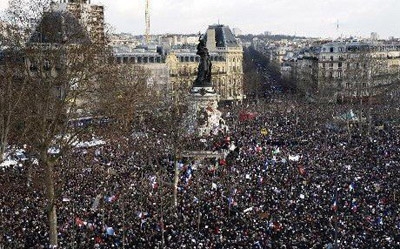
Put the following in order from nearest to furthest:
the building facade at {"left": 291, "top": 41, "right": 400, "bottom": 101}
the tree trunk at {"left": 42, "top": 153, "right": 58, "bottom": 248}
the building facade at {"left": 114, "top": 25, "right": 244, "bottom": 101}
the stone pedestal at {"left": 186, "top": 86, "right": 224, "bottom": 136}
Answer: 1. the tree trunk at {"left": 42, "top": 153, "right": 58, "bottom": 248}
2. the stone pedestal at {"left": 186, "top": 86, "right": 224, "bottom": 136}
3. the building facade at {"left": 291, "top": 41, "right": 400, "bottom": 101}
4. the building facade at {"left": 114, "top": 25, "right": 244, "bottom": 101}

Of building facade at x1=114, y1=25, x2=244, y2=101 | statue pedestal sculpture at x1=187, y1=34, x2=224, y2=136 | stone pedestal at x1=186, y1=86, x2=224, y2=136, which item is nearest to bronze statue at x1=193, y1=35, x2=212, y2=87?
statue pedestal sculpture at x1=187, y1=34, x2=224, y2=136

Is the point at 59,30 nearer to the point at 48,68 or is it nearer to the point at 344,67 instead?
the point at 48,68

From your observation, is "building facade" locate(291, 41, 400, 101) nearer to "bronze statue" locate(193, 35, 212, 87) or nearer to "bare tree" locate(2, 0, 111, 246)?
"bronze statue" locate(193, 35, 212, 87)

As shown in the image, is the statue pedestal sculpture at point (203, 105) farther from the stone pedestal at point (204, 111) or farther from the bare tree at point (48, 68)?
the bare tree at point (48, 68)

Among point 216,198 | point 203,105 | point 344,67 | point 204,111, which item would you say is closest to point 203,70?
point 203,105

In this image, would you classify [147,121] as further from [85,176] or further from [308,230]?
[308,230]

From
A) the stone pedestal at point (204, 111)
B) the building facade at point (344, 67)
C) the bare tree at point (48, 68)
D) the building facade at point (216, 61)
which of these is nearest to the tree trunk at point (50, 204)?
the bare tree at point (48, 68)

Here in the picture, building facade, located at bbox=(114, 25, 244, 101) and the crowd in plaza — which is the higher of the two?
building facade, located at bbox=(114, 25, 244, 101)
